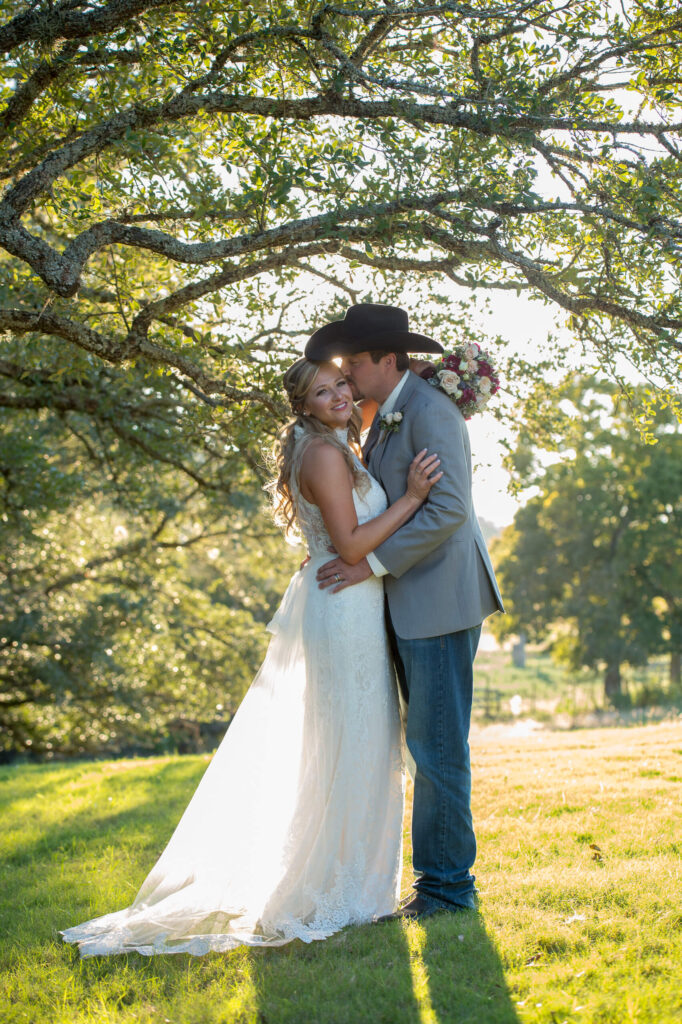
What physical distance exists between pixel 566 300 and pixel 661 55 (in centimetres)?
164

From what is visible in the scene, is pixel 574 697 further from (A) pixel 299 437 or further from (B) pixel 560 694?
(A) pixel 299 437

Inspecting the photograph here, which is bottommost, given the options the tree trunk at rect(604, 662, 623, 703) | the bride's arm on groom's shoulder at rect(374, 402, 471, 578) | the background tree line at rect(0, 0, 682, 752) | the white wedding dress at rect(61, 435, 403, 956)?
the tree trunk at rect(604, 662, 623, 703)

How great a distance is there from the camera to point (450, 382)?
4.50 metres

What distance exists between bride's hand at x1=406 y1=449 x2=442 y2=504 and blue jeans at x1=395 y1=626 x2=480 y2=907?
73cm

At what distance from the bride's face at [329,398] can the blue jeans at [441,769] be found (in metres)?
1.25

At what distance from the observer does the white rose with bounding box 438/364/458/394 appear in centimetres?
450

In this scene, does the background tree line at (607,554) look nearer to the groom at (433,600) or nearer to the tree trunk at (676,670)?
the tree trunk at (676,670)

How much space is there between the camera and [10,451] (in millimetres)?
9422

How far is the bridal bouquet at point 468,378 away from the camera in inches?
178

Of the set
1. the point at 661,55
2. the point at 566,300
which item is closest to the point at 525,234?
the point at 566,300

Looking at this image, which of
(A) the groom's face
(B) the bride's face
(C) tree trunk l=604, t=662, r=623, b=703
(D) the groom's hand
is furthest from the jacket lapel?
(C) tree trunk l=604, t=662, r=623, b=703

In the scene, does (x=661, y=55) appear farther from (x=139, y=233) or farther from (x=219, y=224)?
(x=139, y=233)

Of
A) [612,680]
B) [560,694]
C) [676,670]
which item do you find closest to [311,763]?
[612,680]

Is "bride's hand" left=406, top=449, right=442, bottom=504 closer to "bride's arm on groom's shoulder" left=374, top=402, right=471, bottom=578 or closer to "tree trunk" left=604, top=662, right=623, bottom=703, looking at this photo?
"bride's arm on groom's shoulder" left=374, top=402, right=471, bottom=578
